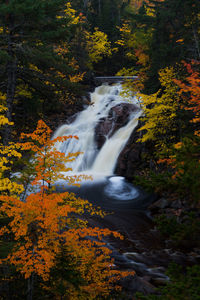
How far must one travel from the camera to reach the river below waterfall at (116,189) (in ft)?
23.1

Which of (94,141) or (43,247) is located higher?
(94,141)

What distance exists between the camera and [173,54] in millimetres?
15617

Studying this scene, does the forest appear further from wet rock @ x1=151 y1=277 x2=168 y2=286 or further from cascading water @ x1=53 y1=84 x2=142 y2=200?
cascading water @ x1=53 y1=84 x2=142 y2=200

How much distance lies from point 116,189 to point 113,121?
26.7 ft

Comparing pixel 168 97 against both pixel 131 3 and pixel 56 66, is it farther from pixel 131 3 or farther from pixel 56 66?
pixel 131 3

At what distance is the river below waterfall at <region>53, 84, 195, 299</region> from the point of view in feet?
23.1

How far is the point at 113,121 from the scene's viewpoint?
20.4 meters

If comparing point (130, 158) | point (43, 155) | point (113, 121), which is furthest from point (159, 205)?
point (113, 121)

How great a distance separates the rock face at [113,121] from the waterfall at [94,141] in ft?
0.85

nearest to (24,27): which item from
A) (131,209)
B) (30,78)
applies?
(30,78)

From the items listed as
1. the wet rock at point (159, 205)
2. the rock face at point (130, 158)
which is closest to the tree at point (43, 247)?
the wet rock at point (159, 205)

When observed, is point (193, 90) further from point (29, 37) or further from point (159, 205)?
point (29, 37)

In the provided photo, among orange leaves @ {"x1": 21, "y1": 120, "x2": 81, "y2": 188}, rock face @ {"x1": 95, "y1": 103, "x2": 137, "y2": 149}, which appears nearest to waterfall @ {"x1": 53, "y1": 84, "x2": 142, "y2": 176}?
rock face @ {"x1": 95, "y1": 103, "x2": 137, "y2": 149}

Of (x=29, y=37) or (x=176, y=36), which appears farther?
(x=176, y=36)
